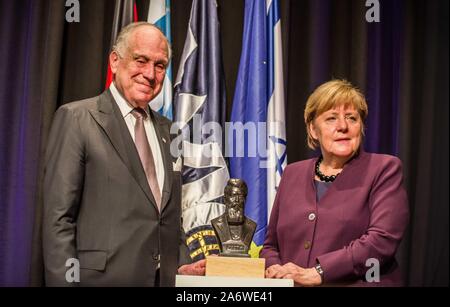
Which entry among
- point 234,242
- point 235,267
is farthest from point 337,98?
point 235,267

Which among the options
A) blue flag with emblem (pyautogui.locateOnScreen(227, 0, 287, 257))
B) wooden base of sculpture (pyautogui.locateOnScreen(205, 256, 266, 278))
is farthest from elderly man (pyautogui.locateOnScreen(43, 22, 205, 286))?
blue flag with emblem (pyautogui.locateOnScreen(227, 0, 287, 257))

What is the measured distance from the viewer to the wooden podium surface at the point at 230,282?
8.12 ft

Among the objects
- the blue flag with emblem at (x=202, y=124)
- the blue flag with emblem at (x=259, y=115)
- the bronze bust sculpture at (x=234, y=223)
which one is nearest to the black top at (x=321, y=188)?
the bronze bust sculpture at (x=234, y=223)

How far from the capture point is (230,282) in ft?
8.20

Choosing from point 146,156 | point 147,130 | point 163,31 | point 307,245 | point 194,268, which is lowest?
point 194,268

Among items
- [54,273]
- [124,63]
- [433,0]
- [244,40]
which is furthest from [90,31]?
[433,0]

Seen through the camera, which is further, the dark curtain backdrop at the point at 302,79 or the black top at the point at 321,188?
the dark curtain backdrop at the point at 302,79

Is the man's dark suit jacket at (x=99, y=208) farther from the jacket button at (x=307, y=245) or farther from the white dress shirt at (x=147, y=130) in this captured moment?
the jacket button at (x=307, y=245)

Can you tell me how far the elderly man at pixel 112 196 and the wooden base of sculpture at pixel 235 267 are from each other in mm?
122

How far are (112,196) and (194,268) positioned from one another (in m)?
0.51

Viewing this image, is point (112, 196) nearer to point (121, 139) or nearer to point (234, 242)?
point (121, 139)

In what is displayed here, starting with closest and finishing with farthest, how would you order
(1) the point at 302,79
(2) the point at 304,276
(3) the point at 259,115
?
(2) the point at 304,276 → (3) the point at 259,115 → (1) the point at 302,79

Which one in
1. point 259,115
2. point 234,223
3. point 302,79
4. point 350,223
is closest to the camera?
point 350,223

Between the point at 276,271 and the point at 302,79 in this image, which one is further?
the point at 302,79
